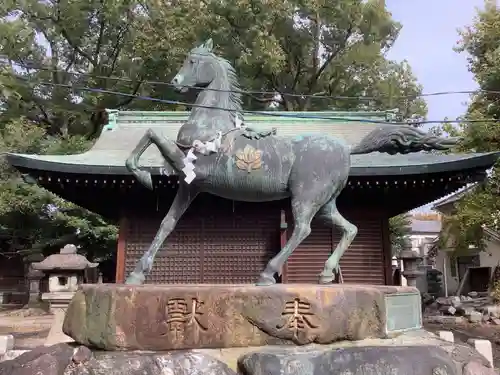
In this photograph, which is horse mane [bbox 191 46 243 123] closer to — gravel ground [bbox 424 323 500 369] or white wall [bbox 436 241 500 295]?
gravel ground [bbox 424 323 500 369]

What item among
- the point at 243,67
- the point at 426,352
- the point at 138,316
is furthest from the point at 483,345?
the point at 243,67

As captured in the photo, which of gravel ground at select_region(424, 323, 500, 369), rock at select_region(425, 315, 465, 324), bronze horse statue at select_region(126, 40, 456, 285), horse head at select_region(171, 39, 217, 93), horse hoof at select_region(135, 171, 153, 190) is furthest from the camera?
rock at select_region(425, 315, 465, 324)

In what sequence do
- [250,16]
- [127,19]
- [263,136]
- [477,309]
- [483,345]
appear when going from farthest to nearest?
[127,19], [250,16], [477,309], [483,345], [263,136]

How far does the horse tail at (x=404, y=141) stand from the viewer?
191 inches

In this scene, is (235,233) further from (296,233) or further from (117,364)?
(117,364)

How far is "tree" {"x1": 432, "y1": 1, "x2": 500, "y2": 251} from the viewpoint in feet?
36.3

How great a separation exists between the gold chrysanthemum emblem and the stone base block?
119cm

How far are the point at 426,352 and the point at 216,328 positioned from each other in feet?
5.84

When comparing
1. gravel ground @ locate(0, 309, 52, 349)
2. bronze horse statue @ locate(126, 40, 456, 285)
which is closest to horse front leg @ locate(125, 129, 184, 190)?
bronze horse statue @ locate(126, 40, 456, 285)

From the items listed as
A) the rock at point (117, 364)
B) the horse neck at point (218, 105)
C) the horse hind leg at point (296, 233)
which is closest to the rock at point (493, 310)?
the horse hind leg at point (296, 233)

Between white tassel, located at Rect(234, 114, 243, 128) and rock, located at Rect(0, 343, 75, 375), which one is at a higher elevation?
white tassel, located at Rect(234, 114, 243, 128)

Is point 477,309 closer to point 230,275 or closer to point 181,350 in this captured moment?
point 230,275

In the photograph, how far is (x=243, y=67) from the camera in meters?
20.2

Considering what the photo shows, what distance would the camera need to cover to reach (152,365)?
391 cm
